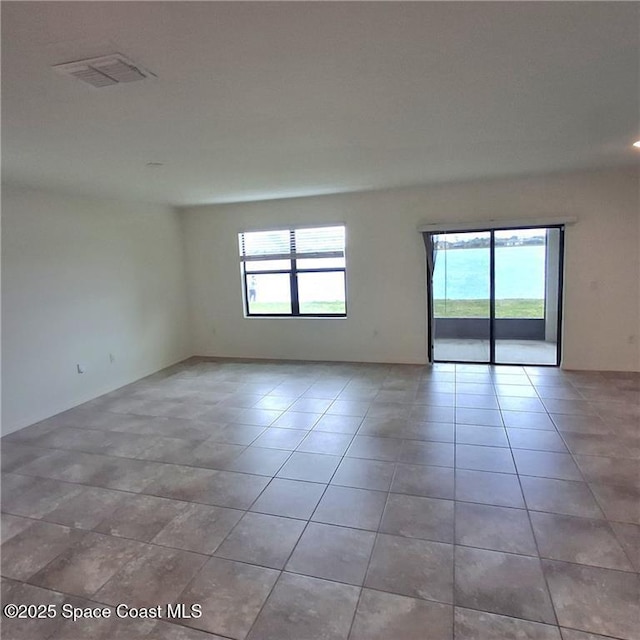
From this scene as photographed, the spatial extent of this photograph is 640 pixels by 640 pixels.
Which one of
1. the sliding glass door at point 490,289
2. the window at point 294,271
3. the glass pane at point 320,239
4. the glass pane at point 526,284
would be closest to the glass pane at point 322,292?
the window at point 294,271

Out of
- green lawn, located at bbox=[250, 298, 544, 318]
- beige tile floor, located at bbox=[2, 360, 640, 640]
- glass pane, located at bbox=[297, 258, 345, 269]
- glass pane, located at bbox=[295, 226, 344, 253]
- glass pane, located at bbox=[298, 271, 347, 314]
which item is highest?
glass pane, located at bbox=[295, 226, 344, 253]

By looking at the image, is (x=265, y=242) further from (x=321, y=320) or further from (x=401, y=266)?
(x=401, y=266)

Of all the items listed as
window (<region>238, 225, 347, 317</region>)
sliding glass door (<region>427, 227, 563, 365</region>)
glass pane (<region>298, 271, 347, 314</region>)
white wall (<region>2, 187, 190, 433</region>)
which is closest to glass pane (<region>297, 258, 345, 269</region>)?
window (<region>238, 225, 347, 317</region>)

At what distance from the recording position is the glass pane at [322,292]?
6371 mm

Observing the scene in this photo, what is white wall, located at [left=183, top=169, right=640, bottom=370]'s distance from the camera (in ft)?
17.1

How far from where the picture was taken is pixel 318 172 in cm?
437

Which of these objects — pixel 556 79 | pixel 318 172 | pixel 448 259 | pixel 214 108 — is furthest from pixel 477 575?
pixel 448 259

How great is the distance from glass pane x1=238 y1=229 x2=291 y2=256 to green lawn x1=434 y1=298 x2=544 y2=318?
2.47m

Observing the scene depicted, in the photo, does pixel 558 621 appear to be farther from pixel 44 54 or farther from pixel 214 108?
pixel 44 54

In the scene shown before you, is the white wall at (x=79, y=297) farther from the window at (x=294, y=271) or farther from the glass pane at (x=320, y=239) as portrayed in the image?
the glass pane at (x=320, y=239)

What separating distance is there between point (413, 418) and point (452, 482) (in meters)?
1.17

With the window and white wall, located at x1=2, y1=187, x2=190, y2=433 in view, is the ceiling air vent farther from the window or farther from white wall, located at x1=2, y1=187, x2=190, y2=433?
the window

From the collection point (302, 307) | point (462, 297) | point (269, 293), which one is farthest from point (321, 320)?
point (462, 297)

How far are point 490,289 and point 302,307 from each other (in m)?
2.78
